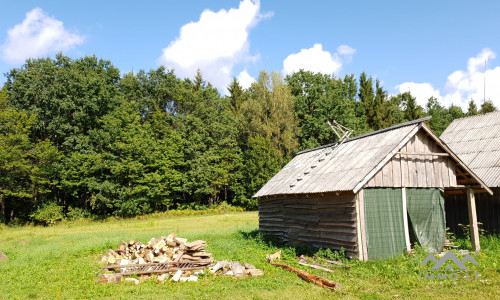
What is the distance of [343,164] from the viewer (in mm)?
16297

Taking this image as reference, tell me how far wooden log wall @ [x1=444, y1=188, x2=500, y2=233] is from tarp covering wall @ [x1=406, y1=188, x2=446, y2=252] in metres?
4.00

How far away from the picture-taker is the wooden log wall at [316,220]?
1405 centimetres

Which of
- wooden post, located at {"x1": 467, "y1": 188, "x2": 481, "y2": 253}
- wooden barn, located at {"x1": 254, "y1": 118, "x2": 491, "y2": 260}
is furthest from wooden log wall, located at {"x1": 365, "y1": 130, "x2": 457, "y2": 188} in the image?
wooden post, located at {"x1": 467, "y1": 188, "x2": 481, "y2": 253}

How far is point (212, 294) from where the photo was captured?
35.1 feet

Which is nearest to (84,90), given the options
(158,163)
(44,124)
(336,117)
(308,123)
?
(44,124)

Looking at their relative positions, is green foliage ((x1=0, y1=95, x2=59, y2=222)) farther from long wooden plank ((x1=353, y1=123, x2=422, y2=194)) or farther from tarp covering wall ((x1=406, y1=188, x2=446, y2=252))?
tarp covering wall ((x1=406, y1=188, x2=446, y2=252))

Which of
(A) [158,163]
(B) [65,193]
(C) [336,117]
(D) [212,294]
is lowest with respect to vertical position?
(D) [212,294]

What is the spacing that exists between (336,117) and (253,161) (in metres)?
13.7

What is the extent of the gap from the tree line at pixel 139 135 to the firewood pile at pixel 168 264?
28.8 metres

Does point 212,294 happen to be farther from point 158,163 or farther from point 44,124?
point 44,124

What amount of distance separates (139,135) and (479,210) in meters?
37.3

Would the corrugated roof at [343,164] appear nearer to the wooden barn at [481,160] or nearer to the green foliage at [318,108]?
the wooden barn at [481,160]

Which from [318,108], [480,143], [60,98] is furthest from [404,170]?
[60,98]

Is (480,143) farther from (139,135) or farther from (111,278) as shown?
(139,135)
